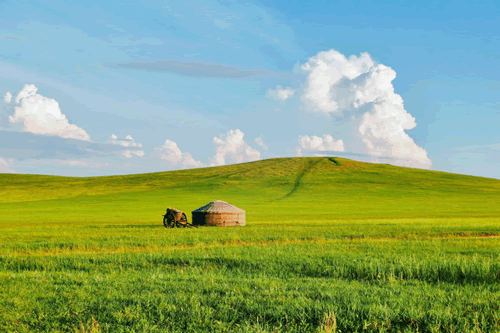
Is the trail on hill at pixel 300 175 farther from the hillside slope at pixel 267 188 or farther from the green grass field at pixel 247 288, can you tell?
the green grass field at pixel 247 288

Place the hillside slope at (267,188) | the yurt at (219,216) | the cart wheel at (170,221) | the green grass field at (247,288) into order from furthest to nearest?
the hillside slope at (267,188) < the yurt at (219,216) < the cart wheel at (170,221) < the green grass field at (247,288)

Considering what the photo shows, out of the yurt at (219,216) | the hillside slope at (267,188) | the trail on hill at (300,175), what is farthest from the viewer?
the trail on hill at (300,175)

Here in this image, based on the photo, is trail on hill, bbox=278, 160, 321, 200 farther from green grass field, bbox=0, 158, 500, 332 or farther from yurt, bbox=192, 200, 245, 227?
green grass field, bbox=0, 158, 500, 332

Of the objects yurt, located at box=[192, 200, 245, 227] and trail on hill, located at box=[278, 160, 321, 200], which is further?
trail on hill, located at box=[278, 160, 321, 200]

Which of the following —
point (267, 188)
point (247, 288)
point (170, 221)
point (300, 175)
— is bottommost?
point (170, 221)

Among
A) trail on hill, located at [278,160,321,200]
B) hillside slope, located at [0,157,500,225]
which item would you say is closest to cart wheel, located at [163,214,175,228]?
hillside slope, located at [0,157,500,225]

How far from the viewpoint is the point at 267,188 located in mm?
94812

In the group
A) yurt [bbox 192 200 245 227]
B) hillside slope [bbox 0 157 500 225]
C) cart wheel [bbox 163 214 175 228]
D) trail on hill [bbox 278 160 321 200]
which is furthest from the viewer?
trail on hill [bbox 278 160 321 200]

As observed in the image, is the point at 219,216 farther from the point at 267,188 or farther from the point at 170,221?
the point at 267,188

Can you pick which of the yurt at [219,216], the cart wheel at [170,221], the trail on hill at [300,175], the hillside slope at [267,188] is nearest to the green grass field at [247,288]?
the cart wheel at [170,221]

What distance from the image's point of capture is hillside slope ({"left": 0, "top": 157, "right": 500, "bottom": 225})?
7219 centimetres

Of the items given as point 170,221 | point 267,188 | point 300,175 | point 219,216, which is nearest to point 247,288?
point 170,221

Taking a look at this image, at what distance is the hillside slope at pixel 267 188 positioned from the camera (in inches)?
2842

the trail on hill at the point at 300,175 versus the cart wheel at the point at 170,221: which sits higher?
the trail on hill at the point at 300,175
